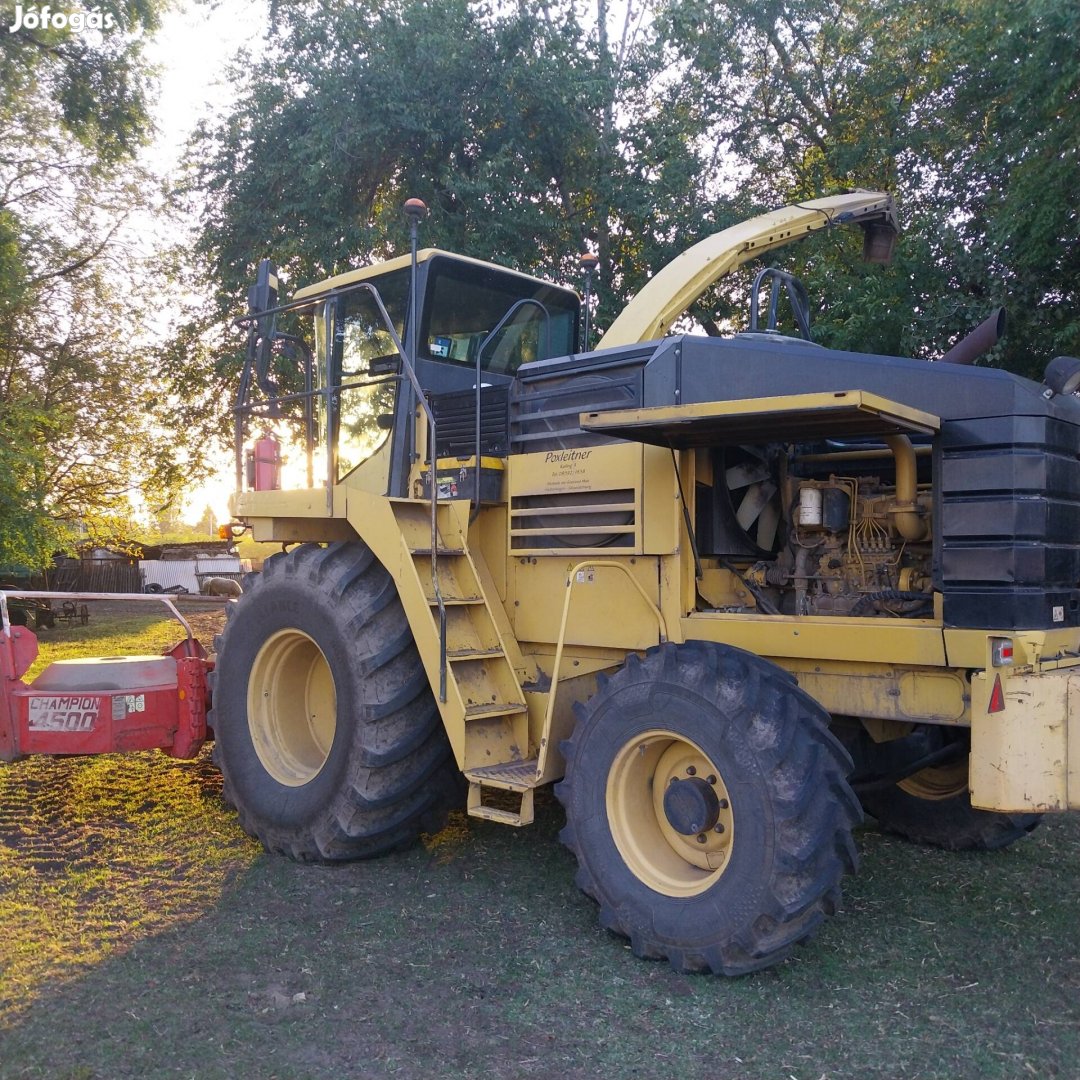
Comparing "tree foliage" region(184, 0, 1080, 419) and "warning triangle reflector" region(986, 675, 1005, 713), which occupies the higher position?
"tree foliage" region(184, 0, 1080, 419)

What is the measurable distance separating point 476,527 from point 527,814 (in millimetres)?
1571

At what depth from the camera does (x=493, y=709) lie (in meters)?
4.91

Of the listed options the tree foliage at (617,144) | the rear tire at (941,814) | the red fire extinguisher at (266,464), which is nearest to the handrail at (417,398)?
the red fire extinguisher at (266,464)

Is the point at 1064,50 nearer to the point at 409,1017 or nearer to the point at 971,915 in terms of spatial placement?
the point at 971,915

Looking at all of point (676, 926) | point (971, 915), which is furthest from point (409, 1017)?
point (971, 915)

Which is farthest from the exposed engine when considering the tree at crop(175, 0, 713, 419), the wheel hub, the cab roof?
the tree at crop(175, 0, 713, 419)

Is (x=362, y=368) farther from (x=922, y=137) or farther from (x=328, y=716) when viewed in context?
(x=922, y=137)

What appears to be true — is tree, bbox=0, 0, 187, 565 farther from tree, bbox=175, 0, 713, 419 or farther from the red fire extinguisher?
the red fire extinguisher

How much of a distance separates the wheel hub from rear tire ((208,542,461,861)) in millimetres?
1508

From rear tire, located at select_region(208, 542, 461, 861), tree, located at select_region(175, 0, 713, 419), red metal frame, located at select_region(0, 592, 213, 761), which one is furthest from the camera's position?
tree, located at select_region(175, 0, 713, 419)

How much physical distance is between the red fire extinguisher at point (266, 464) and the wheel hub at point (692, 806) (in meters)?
3.18

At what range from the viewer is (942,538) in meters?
3.97

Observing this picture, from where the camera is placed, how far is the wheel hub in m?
3.99

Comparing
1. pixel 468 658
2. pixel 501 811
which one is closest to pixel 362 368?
pixel 468 658
